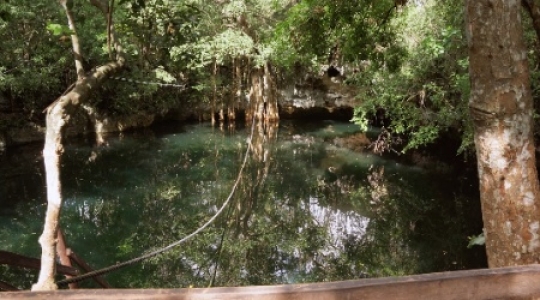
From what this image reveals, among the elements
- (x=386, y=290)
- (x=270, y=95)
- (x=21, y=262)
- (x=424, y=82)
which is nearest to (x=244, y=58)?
(x=270, y=95)

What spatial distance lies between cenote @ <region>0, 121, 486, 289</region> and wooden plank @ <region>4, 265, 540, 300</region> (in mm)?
3623

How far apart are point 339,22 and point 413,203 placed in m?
6.32

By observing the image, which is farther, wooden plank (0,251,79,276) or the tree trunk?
wooden plank (0,251,79,276)

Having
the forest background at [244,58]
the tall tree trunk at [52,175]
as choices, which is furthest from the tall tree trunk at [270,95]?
the tall tree trunk at [52,175]

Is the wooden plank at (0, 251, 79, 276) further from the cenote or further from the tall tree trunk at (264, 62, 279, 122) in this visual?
the tall tree trunk at (264, 62, 279, 122)

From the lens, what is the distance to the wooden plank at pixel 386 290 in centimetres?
106

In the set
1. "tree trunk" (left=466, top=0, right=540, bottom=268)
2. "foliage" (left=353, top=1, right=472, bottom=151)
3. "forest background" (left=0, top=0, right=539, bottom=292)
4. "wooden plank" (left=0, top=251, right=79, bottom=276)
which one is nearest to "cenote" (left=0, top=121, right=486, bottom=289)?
"forest background" (left=0, top=0, right=539, bottom=292)

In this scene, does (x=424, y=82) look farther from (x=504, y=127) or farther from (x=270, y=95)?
(x=270, y=95)

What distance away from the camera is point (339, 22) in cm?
487

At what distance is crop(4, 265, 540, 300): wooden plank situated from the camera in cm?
106

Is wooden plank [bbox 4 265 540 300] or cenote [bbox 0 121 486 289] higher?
wooden plank [bbox 4 265 540 300]

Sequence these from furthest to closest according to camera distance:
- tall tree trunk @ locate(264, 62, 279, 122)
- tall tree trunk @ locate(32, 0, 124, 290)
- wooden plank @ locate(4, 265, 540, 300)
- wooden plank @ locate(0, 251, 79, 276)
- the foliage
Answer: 1. tall tree trunk @ locate(264, 62, 279, 122)
2. the foliage
3. wooden plank @ locate(0, 251, 79, 276)
4. tall tree trunk @ locate(32, 0, 124, 290)
5. wooden plank @ locate(4, 265, 540, 300)

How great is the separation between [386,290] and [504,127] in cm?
125

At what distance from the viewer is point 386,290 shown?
109 centimetres
